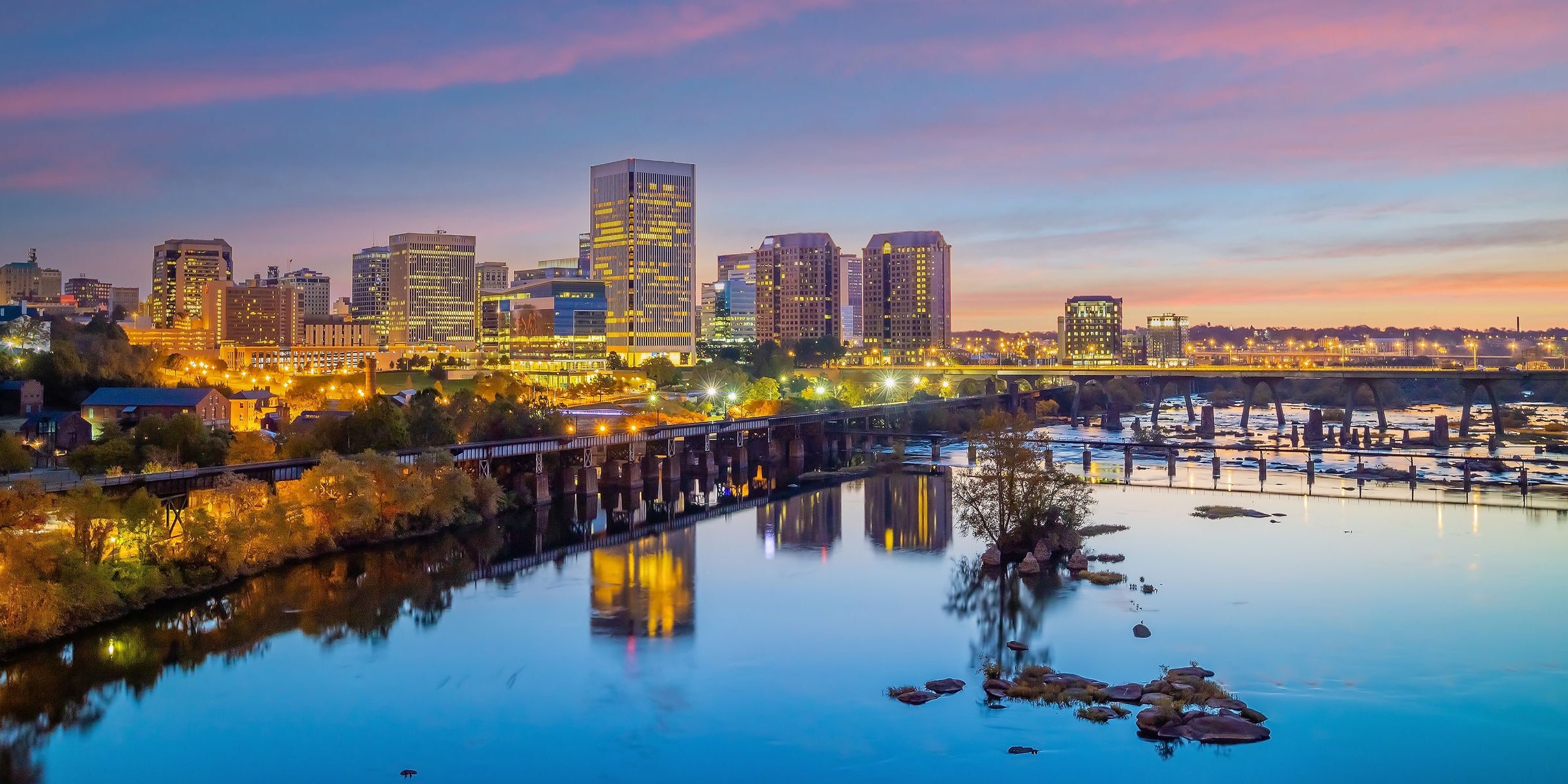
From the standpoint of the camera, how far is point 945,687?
3369 cm

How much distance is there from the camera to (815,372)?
17388 cm

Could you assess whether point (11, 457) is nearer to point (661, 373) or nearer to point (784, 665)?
point (784, 665)

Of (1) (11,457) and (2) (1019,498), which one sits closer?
(1) (11,457)

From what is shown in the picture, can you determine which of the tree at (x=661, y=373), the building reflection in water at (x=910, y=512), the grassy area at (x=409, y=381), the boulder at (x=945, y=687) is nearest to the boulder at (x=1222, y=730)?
the boulder at (x=945, y=687)

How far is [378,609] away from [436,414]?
27314mm

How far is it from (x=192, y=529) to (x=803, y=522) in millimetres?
31844

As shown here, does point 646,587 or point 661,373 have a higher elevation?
point 661,373

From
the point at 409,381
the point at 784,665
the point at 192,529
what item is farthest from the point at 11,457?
the point at 409,381

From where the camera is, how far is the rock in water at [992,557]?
49906 millimetres

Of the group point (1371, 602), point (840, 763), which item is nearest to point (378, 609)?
point (840, 763)

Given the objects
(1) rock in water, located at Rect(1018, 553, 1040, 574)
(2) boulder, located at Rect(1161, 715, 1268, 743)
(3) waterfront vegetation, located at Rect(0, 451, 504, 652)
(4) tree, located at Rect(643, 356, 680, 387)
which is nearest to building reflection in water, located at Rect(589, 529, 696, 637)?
(3) waterfront vegetation, located at Rect(0, 451, 504, 652)

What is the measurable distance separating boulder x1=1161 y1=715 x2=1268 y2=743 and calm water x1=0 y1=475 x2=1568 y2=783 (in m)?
0.49

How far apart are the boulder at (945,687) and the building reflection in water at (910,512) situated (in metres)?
21.4

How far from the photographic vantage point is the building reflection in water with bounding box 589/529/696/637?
4112 cm
